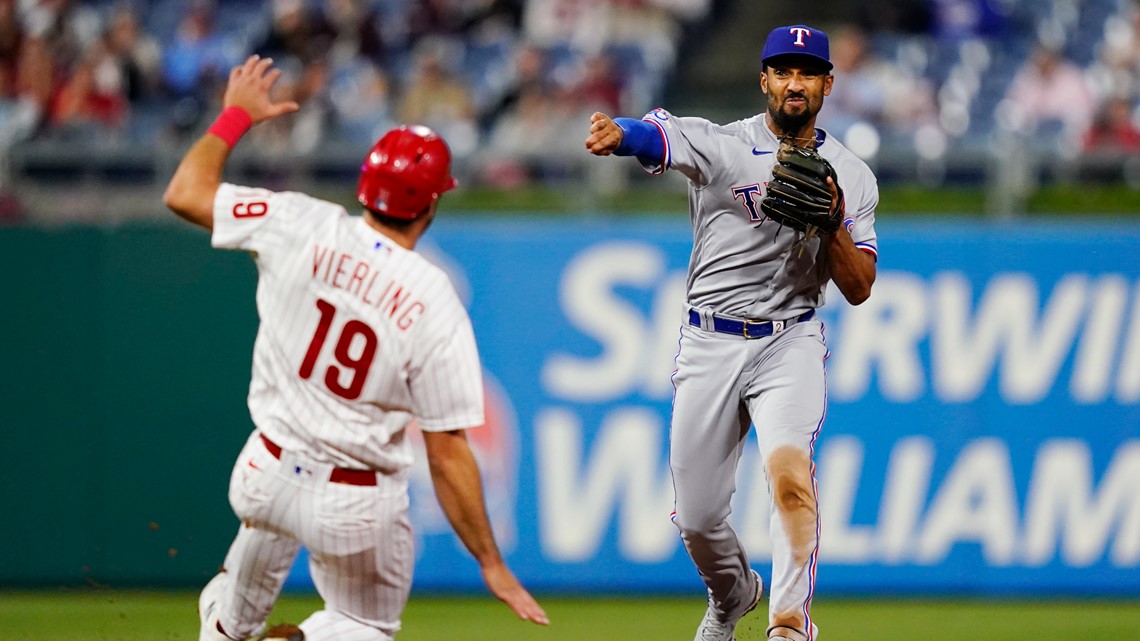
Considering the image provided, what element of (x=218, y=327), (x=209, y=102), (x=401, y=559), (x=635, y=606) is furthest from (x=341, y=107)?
(x=401, y=559)

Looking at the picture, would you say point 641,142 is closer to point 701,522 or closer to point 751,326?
point 751,326

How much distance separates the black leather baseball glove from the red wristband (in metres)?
1.87

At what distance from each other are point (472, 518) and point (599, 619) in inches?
155

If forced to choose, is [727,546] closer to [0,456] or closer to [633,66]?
[0,456]

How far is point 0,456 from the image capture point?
8.69 m

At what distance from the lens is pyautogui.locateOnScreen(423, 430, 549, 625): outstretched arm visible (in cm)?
431

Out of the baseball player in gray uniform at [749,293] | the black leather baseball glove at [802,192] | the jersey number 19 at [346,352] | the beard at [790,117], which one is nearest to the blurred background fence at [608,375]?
the baseball player in gray uniform at [749,293]

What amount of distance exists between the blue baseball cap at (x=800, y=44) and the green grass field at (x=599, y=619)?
8.90 feet

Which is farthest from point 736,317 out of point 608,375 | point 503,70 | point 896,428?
point 503,70

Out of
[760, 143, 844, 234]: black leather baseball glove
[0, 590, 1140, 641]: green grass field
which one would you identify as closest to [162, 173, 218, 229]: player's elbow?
[760, 143, 844, 234]: black leather baseball glove

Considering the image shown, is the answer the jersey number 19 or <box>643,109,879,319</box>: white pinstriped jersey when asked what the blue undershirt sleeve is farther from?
the jersey number 19

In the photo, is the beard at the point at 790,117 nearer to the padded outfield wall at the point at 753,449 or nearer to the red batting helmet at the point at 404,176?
the red batting helmet at the point at 404,176

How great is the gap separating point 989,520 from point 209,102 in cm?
640

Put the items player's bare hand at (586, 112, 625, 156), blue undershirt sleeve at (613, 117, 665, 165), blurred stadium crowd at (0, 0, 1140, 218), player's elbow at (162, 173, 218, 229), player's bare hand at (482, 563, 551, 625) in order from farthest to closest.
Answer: blurred stadium crowd at (0, 0, 1140, 218) < blue undershirt sleeve at (613, 117, 665, 165) < player's bare hand at (586, 112, 625, 156) < player's elbow at (162, 173, 218, 229) < player's bare hand at (482, 563, 551, 625)
